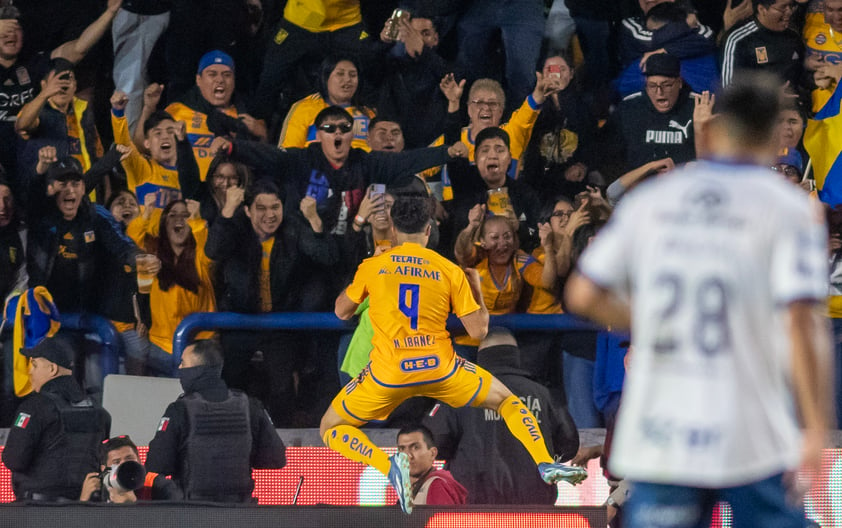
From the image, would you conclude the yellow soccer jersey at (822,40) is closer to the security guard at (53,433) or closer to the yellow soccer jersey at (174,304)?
the yellow soccer jersey at (174,304)

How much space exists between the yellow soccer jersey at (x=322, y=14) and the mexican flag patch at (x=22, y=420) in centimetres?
389

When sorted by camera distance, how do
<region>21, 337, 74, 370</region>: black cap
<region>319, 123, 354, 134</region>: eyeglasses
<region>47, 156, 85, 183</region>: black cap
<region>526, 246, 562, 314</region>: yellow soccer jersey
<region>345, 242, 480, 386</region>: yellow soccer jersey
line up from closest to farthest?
<region>345, 242, 480, 386</region>: yellow soccer jersey → <region>21, 337, 74, 370</region>: black cap → <region>526, 246, 562, 314</region>: yellow soccer jersey → <region>319, 123, 354, 134</region>: eyeglasses → <region>47, 156, 85, 183</region>: black cap

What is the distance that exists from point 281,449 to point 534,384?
1512 mm

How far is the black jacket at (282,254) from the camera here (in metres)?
8.45

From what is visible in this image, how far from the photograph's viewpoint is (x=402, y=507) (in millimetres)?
5992

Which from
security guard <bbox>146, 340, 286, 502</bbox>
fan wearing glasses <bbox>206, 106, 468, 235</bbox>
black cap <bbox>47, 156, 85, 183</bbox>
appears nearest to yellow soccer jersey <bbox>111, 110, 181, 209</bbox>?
black cap <bbox>47, 156, 85, 183</bbox>

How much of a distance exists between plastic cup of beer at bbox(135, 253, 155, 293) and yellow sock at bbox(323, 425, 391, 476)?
2.43m

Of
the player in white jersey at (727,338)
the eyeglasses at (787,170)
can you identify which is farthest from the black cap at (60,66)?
the player in white jersey at (727,338)

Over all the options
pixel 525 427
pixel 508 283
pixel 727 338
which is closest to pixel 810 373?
pixel 727 338

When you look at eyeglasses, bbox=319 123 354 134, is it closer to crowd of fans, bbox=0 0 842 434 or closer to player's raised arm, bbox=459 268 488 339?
crowd of fans, bbox=0 0 842 434

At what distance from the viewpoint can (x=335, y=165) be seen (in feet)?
29.0

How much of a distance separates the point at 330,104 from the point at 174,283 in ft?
5.93

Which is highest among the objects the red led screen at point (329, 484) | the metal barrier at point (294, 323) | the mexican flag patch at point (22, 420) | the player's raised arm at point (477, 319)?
the player's raised arm at point (477, 319)

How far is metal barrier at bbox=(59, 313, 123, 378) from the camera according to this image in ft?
27.7
